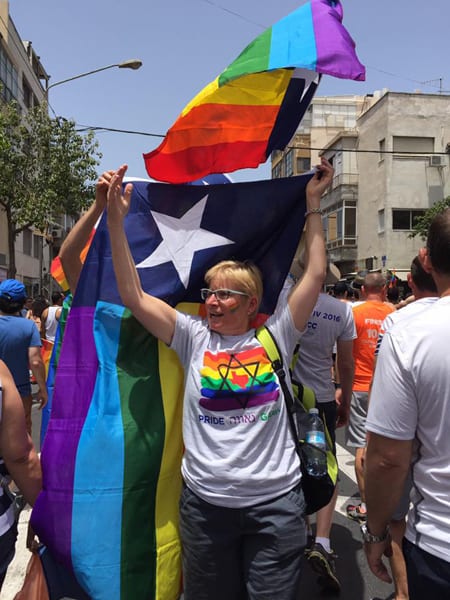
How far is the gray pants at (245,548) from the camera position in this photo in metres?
2.15

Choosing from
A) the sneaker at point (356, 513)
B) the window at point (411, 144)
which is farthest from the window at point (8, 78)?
the sneaker at point (356, 513)

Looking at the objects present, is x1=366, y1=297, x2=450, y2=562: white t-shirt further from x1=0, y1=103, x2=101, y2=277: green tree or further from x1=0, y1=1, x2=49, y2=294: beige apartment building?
x1=0, y1=1, x2=49, y2=294: beige apartment building

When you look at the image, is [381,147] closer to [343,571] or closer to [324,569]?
[343,571]

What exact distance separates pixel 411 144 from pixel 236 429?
30768 millimetres

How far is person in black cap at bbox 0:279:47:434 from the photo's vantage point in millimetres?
4863

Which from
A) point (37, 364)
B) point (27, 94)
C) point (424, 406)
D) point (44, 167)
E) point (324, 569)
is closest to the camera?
point (424, 406)

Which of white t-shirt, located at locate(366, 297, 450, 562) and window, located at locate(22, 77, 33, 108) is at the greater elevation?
window, located at locate(22, 77, 33, 108)

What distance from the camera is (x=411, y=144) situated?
2983 cm

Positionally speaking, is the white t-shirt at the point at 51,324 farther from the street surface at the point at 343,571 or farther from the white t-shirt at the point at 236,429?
the white t-shirt at the point at 236,429

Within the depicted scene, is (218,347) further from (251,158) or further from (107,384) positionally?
(251,158)

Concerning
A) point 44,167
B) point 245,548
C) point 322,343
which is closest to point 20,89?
point 44,167

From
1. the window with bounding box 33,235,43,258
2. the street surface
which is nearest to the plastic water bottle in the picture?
the street surface

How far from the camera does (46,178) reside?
20250 mm

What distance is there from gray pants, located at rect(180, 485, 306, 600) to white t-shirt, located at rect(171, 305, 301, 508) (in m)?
0.06
